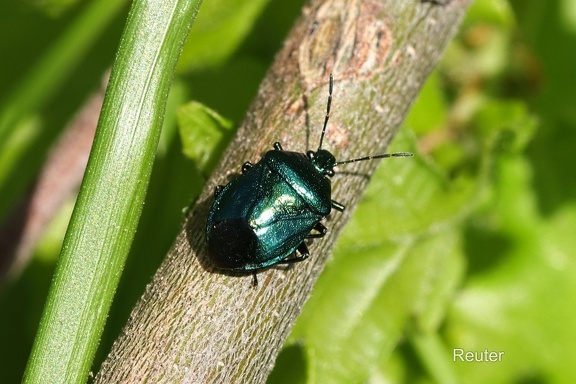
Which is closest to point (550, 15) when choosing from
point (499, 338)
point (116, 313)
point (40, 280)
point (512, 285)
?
point (512, 285)

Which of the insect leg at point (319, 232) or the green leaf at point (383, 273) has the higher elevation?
the insect leg at point (319, 232)

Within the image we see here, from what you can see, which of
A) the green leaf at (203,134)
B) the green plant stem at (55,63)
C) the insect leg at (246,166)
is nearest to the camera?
the insect leg at (246,166)

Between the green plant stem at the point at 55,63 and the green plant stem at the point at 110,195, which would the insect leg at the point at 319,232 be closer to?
the green plant stem at the point at 110,195

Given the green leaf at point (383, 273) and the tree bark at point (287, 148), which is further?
the green leaf at point (383, 273)

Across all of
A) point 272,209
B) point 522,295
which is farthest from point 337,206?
point 522,295

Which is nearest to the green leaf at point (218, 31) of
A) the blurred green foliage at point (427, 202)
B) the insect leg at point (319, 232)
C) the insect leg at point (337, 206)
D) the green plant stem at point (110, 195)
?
the blurred green foliage at point (427, 202)

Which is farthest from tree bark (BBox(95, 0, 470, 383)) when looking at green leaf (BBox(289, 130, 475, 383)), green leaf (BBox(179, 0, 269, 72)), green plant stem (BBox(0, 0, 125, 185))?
green plant stem (BBox(0, 0, 125, 185))

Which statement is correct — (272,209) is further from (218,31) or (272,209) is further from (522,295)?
(522,295)
